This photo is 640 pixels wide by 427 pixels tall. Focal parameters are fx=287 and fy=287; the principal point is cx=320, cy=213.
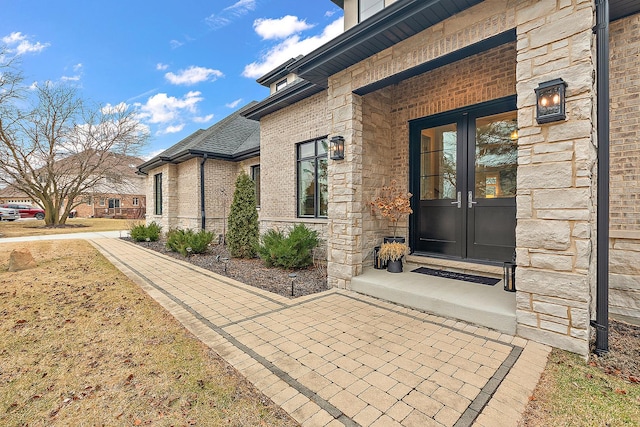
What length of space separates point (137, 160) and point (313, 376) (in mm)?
24170

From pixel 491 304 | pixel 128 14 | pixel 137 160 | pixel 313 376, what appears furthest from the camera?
pixel 137 160

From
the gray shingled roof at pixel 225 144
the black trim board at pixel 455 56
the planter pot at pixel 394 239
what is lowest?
the planter pot at pixel 394 239

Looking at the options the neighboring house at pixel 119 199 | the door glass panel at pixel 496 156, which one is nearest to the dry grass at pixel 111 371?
the door glass panel at pixel 496 156

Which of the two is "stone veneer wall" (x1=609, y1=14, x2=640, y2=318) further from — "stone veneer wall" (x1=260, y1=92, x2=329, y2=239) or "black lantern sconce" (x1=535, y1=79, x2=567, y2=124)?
"stone veneer wall" (x1=260, y1=92, x2=329, y2=239)

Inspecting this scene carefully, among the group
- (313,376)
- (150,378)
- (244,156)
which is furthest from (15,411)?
(244,156)

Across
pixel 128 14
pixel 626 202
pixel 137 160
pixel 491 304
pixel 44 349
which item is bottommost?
pixel 44 349

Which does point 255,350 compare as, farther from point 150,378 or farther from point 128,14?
point 128,14

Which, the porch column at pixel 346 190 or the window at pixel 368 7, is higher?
the window at pixel 368 7

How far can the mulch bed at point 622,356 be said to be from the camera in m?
2.48

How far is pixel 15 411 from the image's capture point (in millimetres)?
2039

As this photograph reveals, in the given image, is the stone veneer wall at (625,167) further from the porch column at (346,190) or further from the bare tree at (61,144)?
the bare tree at (61,144)

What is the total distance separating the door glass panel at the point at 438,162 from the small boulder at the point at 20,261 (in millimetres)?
9259

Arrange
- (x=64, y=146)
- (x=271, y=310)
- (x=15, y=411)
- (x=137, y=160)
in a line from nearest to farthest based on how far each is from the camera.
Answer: (x=15, y=411) → (x=271, y=310) → (x=64, y=146) → (x=137, y=160)

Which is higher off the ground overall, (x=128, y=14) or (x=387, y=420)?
(x=128, y=14)
